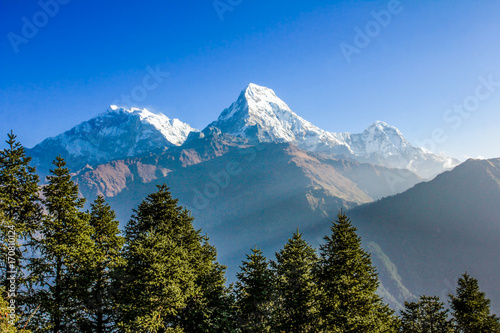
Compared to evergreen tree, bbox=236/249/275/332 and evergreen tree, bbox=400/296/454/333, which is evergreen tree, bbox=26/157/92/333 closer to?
evergreen tree, bbox=236/249/275/332

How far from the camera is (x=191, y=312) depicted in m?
28.9

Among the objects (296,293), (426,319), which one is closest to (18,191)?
(296,293)

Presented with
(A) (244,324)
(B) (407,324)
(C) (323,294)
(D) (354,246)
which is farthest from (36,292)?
(B) (407,324)

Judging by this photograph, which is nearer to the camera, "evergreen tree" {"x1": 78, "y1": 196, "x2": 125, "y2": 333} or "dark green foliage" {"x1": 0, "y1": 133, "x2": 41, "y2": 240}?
"dark green foliage" {"x1": 0, "y1": 133, "x2": 41, "y2": 240}

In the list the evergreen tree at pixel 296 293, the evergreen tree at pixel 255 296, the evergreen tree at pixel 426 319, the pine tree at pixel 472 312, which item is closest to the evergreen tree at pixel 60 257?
the evergreen tree at pixel 255 296

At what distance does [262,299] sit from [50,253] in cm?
1954

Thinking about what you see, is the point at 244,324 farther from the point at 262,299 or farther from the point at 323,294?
the point at 323,294

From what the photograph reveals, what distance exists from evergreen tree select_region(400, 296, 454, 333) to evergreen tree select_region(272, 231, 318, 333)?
13677 millimetres

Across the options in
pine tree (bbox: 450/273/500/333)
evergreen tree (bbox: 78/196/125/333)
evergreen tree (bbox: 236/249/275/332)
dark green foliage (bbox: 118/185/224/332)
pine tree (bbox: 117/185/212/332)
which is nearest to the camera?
pine tree (bbox: 117/185/212/332)

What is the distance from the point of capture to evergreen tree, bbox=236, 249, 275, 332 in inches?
1069

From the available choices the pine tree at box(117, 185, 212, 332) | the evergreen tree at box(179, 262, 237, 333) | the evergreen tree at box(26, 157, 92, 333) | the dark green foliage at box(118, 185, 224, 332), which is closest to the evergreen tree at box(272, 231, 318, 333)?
the evergreen tree at box(179, 262, 237, 333)

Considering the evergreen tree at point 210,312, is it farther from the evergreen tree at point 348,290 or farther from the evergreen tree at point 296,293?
the evergreen tree at point 348,290

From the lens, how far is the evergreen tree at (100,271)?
25656 mm

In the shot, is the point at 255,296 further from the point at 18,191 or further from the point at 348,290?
the point at 18,191
